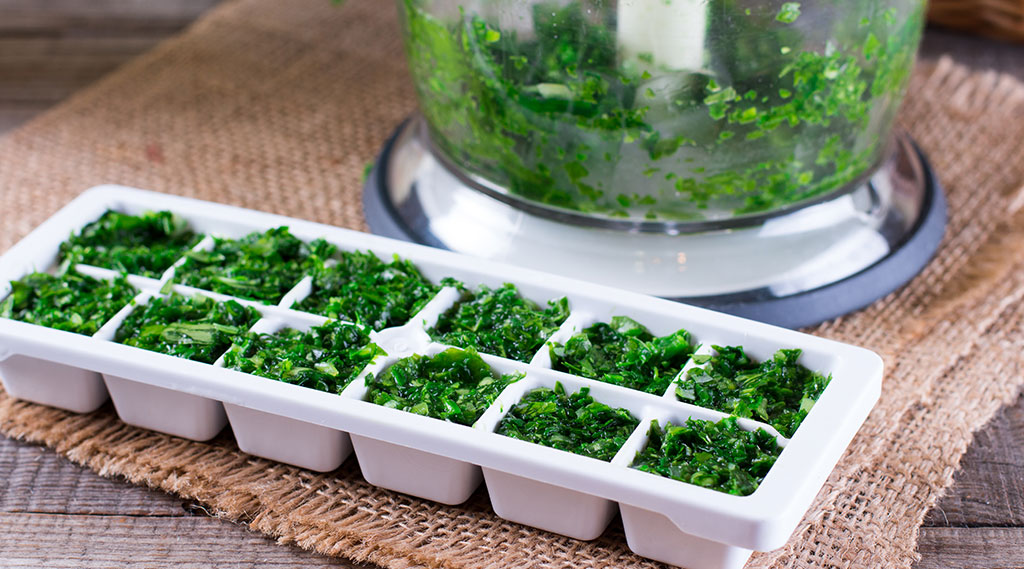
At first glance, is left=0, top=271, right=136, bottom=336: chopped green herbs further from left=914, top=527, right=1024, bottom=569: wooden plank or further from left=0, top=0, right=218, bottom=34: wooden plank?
left=0, top=0, right=218, bottom=34: wooden plank

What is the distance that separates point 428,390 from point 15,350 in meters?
0.32

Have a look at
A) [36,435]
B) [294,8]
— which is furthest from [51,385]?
[294,8]

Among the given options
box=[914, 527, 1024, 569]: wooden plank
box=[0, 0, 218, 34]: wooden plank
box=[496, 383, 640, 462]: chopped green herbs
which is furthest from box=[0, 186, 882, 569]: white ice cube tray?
box=[0, 0, 218, 34]: wooden plank

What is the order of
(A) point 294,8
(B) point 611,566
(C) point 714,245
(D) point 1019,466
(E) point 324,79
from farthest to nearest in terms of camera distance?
(A) point 294,8 < (E) point 324,79 < (C) point 714,245 < (D) point 1019,466 < (B) point 611,566

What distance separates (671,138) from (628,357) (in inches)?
8.2

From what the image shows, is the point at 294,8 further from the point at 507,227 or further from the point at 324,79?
the point at 507,227

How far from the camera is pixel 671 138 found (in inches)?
36.5

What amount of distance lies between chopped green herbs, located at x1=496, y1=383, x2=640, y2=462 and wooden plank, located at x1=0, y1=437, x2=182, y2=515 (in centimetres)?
26

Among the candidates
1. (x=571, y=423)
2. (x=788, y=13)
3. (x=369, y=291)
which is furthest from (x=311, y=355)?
(x=788, y=13)

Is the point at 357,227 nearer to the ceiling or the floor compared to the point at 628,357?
nearer to the floor

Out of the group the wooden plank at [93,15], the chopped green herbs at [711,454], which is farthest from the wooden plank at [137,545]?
the wooden plank at [93,15]

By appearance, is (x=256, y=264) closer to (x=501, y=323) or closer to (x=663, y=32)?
(x=501, y=323)

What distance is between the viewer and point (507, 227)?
1041 millimetres

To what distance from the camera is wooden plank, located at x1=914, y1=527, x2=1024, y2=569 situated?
0.78m
